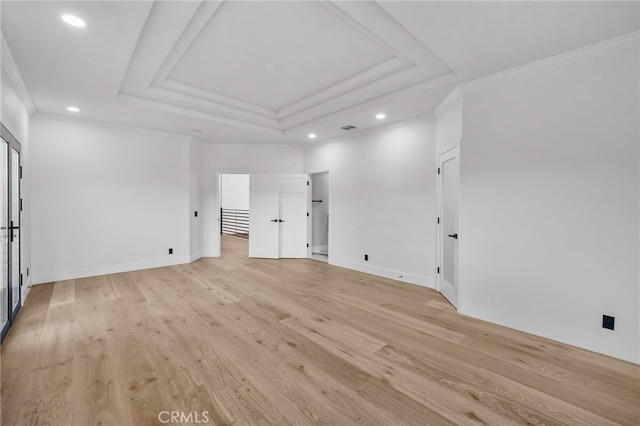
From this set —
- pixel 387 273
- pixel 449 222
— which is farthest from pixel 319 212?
pixel 449 222

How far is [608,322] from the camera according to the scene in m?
2.56

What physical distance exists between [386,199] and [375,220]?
18.4 inches

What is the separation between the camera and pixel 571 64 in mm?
2729

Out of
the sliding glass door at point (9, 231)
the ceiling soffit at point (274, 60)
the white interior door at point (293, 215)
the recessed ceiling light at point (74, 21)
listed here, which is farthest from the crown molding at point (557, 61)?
the sliding glass door at point (9, 231)

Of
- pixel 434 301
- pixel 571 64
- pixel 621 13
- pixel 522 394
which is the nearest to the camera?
pixel 522 394

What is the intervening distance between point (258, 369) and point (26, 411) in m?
1.46

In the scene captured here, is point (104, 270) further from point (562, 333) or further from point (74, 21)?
point (562, 333)

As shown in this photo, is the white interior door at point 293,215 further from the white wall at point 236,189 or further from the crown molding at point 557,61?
the white wall at point 236,189

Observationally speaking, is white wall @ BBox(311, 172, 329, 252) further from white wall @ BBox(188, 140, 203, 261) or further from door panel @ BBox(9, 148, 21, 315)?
door panel @ BBox(9, 148, 21, 315)

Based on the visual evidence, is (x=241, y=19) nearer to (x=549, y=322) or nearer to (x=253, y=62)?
(x=253, y=62)

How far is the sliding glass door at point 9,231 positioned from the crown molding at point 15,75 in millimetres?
609

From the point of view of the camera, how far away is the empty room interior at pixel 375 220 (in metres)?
2.06

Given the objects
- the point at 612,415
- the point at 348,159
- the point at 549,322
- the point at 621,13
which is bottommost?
the point at 612,415

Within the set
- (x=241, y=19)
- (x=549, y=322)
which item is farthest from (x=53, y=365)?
(x=549, y=322)
